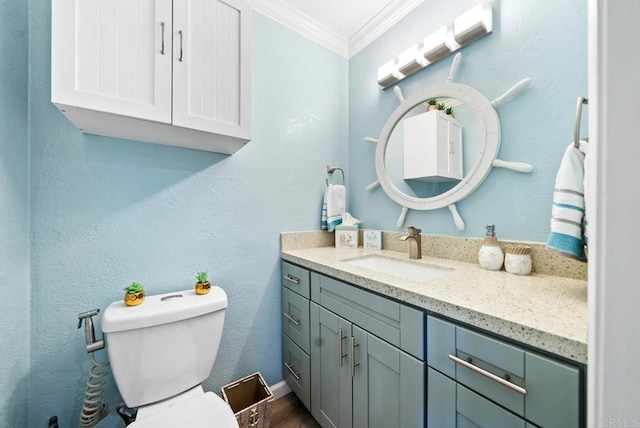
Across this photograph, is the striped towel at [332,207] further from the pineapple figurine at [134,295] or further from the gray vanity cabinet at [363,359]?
the pineapple figurine at [134,295]

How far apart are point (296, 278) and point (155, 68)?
113cm

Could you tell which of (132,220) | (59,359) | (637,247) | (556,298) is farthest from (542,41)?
(59,359)

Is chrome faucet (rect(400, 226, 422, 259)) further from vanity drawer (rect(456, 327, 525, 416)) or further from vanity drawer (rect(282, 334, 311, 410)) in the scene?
vanity drawer (rect(282, 334, 311, 410))

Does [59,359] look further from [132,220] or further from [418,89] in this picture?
[418,89]

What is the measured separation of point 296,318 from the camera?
1.33 metres

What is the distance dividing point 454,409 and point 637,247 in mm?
600

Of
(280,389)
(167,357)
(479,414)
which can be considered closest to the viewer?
(479,414)

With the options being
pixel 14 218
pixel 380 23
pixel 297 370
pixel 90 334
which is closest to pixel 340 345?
pixel 297 370

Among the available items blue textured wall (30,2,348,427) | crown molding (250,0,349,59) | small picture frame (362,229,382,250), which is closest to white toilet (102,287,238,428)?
blue textured wall (30,2,348,427)

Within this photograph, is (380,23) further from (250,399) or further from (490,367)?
(250,399)

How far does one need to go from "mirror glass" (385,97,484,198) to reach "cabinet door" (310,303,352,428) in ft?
2.82

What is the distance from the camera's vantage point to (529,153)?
1.00m

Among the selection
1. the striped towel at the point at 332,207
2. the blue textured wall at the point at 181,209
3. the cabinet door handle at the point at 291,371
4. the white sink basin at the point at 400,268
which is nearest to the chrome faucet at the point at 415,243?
the white sink basin at the point at 400,268

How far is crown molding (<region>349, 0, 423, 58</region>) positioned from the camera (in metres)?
1.43
